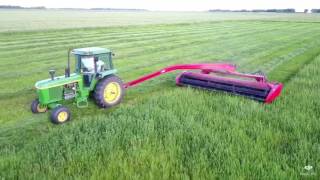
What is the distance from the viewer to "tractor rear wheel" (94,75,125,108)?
830cm

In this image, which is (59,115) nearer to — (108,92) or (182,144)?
(108,92)

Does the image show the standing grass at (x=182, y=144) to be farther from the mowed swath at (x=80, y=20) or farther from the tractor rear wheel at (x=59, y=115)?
the mowed swath at (x=80, y=20)

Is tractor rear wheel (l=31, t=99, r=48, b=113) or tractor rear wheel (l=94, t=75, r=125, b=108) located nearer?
tractor rear wheel (l=31, t=99, r=48, b=113)

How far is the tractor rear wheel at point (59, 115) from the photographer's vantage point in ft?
23.7

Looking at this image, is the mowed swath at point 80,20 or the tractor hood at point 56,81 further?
the mowed swath at point 80,20

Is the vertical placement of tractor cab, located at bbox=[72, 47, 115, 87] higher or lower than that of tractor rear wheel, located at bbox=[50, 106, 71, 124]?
higher

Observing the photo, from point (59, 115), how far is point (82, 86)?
1.10 metres

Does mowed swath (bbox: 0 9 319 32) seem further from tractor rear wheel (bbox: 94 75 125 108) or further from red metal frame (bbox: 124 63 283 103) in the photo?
tractor rear wheel (bbox: 94 75 125 108)

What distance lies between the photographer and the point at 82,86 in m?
8.13

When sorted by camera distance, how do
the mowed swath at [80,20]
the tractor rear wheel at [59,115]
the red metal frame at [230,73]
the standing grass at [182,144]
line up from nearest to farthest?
1. the standing grass at [182,144]
2. the tractor rear wheel at [59,115]
3. the red metal frame at [230,73]
4. the mowed swath at [80,20]

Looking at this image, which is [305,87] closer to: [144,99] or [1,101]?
[144,99]

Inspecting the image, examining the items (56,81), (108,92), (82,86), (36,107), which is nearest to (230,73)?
(108,92)

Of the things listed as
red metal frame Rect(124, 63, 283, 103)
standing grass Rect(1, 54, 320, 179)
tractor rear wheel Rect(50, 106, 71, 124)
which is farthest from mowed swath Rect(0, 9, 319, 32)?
standing grass Rect(1, 54, 320, 179)

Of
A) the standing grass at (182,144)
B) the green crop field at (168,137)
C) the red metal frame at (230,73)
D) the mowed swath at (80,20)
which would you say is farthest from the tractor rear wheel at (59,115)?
the mowed swath at (80,20)
